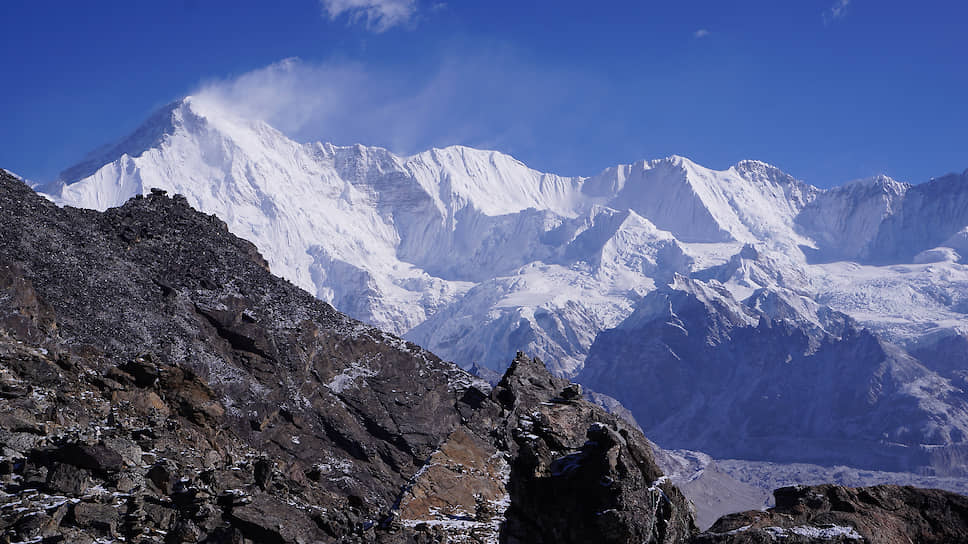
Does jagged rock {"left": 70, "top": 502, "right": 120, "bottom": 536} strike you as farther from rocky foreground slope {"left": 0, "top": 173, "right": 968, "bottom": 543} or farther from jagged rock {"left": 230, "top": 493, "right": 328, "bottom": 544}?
jagged rock {"left": 230, "top": 493, "right": 328, "bottom": 544}

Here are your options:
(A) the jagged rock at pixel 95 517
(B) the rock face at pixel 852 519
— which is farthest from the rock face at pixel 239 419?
(B) the rock face at pixel 852 519

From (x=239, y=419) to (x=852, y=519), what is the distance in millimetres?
48224

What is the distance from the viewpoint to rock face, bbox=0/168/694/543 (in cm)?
2558

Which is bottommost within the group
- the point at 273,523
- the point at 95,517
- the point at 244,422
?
the point at 95,517

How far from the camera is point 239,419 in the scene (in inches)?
2299

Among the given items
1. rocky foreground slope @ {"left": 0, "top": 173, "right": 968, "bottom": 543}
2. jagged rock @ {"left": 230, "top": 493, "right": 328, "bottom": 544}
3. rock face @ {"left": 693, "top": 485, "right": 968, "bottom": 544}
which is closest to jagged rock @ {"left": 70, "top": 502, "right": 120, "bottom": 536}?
rocky foreground slope @ {"left": 0, "top": 173, "right": 968, "bottom": 543}

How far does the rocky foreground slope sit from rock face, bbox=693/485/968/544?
0.39 feet

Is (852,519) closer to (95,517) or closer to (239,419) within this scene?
(95,517)

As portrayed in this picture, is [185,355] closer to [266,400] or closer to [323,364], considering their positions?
[266,400]

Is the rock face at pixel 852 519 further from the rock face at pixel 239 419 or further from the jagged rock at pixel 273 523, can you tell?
the jagged rock at pixel 273 523

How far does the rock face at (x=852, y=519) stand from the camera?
682 inches

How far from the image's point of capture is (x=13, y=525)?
24484 millimetres

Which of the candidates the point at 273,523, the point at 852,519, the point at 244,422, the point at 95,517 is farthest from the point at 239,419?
the point at 852,519

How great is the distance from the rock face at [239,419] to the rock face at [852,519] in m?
4.93
